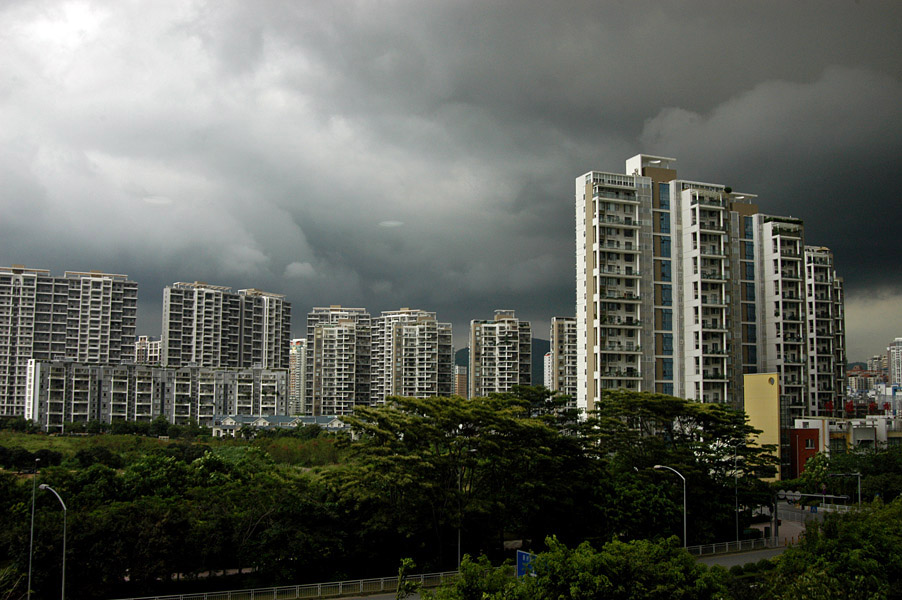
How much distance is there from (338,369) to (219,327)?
16302 millimetres

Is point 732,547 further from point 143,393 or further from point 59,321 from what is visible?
point 59,321

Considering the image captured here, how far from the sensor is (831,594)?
12812 millimetres

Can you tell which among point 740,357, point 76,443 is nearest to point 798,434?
point 740,357

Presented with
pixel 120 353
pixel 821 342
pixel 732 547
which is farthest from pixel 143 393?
pixel 821 342

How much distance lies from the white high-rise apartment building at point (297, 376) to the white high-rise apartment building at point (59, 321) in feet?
72.2

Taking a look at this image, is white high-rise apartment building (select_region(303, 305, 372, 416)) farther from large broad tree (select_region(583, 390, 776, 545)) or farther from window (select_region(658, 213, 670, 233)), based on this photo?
large broad tree (select_region(583, 390, 776, 545))

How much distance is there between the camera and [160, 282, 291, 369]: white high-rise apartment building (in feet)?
304

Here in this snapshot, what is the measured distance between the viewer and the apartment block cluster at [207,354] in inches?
2844

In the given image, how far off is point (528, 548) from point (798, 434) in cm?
2539

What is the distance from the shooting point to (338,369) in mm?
96938

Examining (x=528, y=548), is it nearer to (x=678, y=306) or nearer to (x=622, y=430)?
(x=622, y=430)

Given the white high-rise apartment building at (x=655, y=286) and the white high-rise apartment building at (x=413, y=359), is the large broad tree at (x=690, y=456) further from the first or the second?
the white high-rise apartment building at (x=413, y=359)

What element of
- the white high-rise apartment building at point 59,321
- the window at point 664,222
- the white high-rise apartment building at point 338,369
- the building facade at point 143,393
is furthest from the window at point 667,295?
the white high-rise apartment building at point 59,321

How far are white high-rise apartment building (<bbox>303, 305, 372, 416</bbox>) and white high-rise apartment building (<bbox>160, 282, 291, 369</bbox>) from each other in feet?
23.3
